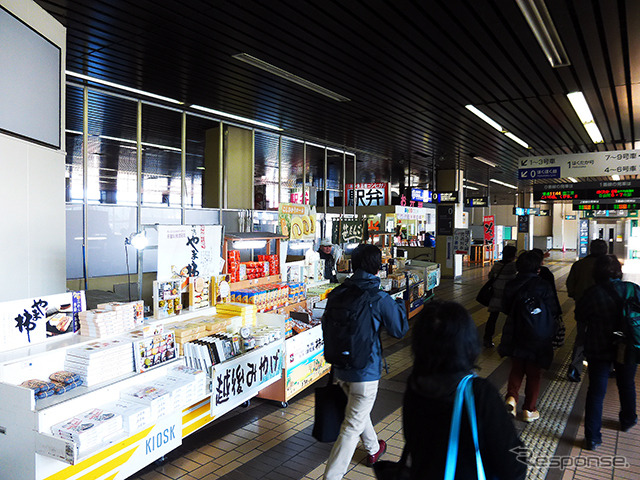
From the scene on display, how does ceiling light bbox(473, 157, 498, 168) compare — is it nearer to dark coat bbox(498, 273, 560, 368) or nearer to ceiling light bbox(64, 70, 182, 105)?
dark coat bbox(498, 273, 560, 368)

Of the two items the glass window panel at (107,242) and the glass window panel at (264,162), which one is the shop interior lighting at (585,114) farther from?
the glass window panel at (107,242)

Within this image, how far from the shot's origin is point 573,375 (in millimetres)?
5977

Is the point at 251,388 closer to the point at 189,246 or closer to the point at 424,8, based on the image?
the point at 189,246

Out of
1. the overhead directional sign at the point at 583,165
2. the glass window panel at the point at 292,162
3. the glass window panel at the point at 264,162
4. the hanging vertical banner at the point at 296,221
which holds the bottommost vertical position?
the hanging vertical banner at the point at 296,221

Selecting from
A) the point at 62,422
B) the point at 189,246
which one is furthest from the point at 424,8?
the point at 62,422

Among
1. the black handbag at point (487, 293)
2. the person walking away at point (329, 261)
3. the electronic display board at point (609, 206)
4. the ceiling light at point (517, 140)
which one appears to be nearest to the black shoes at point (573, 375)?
the black handbag at point (487, 293)

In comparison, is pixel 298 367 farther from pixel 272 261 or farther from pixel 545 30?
pixel 545 30

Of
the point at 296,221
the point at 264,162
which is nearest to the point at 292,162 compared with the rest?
the point at 264,162

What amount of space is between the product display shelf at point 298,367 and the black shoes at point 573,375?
3401mm

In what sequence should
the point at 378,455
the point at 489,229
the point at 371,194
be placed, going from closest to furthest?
1. the point at 378,455
2. the point at 371,194
3. the point at 489,229

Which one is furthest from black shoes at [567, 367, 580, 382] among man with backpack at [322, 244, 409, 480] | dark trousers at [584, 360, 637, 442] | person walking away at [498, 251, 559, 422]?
man with backpack at [322, 244, 409, 480]

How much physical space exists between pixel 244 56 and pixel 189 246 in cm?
227

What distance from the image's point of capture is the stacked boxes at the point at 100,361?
324cm

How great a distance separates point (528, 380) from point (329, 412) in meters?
2.54
